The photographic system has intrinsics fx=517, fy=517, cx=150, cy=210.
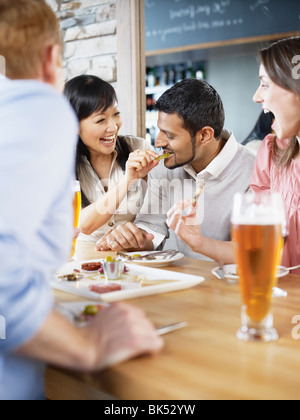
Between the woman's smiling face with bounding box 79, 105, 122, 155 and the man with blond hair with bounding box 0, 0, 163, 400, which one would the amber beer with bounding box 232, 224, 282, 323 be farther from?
the woman's smiling face with bounding box 79, 105, 122, 155

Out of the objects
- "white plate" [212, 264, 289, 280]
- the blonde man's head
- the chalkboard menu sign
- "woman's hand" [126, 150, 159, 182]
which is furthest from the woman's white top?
the blonde man's head

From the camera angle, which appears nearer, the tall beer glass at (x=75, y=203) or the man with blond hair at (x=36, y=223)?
the man with blond hair at (x=36, y=223)

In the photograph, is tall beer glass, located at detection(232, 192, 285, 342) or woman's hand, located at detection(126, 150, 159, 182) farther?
woman's hand, located at detection(126, 150, 159, 182)

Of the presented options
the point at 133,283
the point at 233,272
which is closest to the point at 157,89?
the point at 233,272

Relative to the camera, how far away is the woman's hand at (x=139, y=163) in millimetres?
2318

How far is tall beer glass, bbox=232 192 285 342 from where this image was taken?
92 centimetres

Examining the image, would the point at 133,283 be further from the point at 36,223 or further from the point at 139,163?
the point at 139,163

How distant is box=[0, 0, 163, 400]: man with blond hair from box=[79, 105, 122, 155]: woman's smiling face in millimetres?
1755

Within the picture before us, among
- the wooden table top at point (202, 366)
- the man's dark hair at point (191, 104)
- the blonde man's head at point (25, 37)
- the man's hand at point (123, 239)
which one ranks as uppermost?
the man's dark hair at point (191, 104)

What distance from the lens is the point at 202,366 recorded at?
804mm

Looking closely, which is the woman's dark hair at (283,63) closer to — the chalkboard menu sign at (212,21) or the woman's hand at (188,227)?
the woman's hand at (188,227)

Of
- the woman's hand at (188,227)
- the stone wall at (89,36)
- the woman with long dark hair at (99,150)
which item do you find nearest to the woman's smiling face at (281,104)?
the woman's hand at (188,227)

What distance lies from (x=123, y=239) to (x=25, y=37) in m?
1.16

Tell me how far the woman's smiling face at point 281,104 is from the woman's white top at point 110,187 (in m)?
1.08
